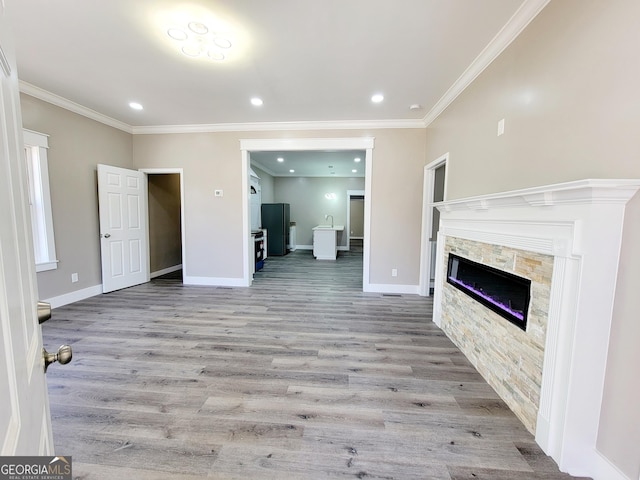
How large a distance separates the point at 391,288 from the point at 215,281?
3.06 m

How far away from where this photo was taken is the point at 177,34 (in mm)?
2154

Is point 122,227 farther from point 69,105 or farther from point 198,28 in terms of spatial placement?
point 198,28

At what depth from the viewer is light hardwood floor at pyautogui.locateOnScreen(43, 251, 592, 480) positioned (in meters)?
1.40

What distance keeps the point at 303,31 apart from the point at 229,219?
3.14 m

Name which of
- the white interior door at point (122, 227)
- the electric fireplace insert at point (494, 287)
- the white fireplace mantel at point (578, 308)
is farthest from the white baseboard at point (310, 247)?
the white fireplace mantel at point (578, 308)

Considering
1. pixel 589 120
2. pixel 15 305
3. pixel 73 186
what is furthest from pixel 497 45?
pixel 73 186

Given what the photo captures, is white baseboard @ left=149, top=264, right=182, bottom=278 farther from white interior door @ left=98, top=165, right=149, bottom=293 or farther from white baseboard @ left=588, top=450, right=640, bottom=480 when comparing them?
white baseboard @ left=588, top=450, right=640, bottom=480

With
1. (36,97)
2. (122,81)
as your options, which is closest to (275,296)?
(122,81)

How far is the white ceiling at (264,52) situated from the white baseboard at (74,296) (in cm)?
260

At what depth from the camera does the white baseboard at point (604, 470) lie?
1257 millimetres

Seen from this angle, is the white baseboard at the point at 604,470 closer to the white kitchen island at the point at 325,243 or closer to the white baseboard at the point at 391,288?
the white baseboard at the point at 391,288

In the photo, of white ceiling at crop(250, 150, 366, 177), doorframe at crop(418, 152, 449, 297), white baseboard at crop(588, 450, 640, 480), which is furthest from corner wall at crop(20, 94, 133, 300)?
white baseboard at crop(588, 450, 640, 480)

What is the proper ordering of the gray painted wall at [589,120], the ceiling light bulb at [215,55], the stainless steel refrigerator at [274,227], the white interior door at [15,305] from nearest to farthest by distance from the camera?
the white interior door at [15,305], the gray painted wall at [589,120], the ceiling light bulb at [215,55], the stainless steel refrigerator at [274,227]

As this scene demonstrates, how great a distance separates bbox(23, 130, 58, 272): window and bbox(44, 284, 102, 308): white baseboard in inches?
16.9
